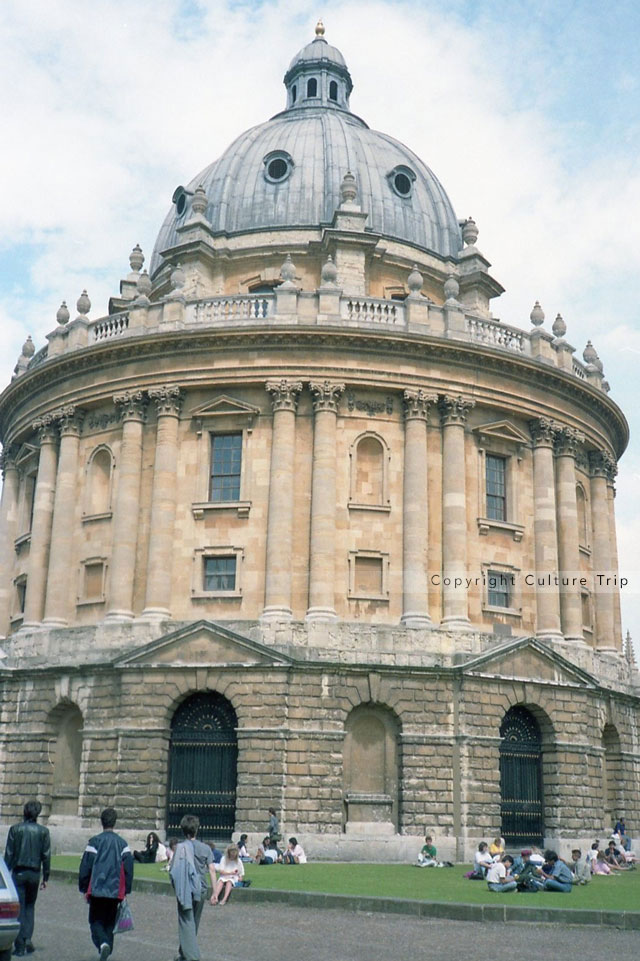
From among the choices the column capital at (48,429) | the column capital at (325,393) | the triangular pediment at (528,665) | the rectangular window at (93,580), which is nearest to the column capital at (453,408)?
the column capital at (325,393)

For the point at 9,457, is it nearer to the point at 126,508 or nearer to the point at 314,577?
the point at 126,508

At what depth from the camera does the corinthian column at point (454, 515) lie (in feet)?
115

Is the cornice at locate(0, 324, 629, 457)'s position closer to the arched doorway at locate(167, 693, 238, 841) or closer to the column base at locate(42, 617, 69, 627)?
the column base at locate(42, 617, 69, 627)

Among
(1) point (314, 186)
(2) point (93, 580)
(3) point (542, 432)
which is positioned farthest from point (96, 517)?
(1) point (314, 186)

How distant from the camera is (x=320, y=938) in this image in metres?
16.0

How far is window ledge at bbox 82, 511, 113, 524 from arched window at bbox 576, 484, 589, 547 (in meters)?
17.8

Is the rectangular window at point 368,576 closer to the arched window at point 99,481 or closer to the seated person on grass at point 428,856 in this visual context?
the seated person on grass at point 428,856

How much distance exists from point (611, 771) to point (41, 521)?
22.7 meters

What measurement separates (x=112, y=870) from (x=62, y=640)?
78.2ft

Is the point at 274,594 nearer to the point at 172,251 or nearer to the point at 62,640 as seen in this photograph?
the point at 62,640

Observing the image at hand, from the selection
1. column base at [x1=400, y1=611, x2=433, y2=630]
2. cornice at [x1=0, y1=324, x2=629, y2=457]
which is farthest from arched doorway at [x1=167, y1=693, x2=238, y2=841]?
cornice at [x1=0, y1=324, x2=629, y2=457]

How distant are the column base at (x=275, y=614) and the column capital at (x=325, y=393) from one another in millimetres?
6835

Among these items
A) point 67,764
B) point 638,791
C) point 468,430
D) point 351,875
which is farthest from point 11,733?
point 638,791

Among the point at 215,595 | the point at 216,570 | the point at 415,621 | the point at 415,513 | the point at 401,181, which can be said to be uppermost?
the point at 401,181
